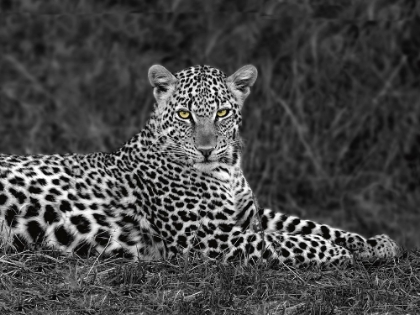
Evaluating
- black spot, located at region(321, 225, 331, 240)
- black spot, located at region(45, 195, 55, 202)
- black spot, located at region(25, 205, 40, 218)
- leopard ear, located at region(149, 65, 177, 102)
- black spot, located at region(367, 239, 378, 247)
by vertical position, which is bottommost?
black spot, located at region(321, 225, 331, 240)

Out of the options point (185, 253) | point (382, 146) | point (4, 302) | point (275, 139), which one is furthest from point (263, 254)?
point (382, 146)

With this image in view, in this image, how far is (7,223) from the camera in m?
9.06

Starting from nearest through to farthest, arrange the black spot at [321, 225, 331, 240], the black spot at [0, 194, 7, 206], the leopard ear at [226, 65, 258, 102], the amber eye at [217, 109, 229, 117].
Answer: the black spot at [0, 194, 7, 206] → the amber eye at [217, 109, 229, 117] → the leopard ear at [226, 65, 258, 102] → the black spot at [321, 225, 331, 240]

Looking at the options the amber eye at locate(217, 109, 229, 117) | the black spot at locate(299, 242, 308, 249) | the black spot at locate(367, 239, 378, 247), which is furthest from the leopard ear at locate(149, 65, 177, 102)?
the black spot at locate(367, 239, 378, 247)

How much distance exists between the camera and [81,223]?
9273 mm

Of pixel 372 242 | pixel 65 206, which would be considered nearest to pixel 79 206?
pixel 65 206

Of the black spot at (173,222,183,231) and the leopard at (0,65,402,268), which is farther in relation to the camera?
the black spot at (173,222,183,231)

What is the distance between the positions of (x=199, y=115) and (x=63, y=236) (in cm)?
163

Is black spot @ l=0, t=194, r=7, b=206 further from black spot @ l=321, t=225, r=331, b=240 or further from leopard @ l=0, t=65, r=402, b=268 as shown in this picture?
black spot @ l=321, t=225, r=331, b=240

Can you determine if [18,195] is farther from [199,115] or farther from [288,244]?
[288,244]

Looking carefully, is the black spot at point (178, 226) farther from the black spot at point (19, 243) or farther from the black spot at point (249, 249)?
the black spot at point (19, 243)

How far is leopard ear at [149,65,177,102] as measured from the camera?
379 inches

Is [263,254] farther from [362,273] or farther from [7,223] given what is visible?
[7,223]

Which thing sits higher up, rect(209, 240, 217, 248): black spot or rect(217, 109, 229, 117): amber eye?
rect(217, 109, 229, 117): amber eye
